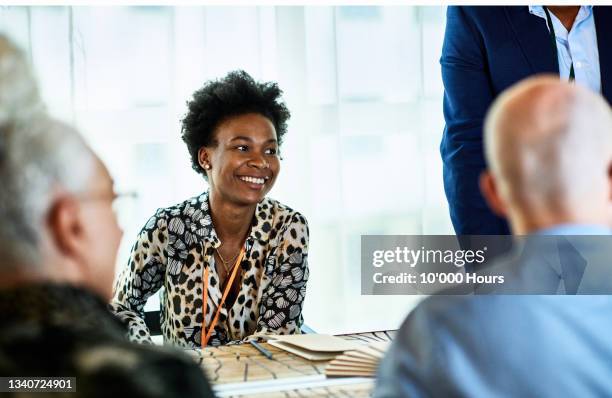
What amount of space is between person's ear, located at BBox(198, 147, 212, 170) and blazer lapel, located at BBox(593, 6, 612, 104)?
1.04 metres

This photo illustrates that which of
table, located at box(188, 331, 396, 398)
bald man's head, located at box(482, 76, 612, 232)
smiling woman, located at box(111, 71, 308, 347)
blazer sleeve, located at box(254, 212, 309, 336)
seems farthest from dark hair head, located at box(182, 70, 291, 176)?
bald man's head, located at box(482, 76, 612, 232)

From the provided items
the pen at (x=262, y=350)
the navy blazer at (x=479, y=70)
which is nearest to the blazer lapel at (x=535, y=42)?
the navy blazer at (x=479, y=70)

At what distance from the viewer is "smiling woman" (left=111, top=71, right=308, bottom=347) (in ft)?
6.08

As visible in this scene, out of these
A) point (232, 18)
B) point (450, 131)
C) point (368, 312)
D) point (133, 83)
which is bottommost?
Result: point (368, 312)

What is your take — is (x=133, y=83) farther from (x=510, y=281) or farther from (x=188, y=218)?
(x=510, y=281)

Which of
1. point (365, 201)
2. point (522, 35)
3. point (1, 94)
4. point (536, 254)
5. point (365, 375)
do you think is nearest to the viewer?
point (1, 94)

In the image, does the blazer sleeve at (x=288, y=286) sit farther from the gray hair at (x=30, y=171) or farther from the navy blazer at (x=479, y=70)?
the gray hair at (x=30, y=171)

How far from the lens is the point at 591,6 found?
163cm

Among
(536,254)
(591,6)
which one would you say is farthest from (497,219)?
(536,254)

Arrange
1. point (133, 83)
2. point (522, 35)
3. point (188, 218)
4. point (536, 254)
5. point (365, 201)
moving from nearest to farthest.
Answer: point (536, 254), point (522, 35), point (188, 218), point (133, 83), point (365, 201)

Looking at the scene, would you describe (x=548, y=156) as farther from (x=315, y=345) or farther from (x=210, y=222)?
(x=210, y=222)

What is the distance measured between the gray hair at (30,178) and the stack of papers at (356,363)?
66 cm

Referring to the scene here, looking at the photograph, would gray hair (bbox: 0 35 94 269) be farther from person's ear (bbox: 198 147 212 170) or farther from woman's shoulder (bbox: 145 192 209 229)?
person's ear (bbox: 198 147 212 170)

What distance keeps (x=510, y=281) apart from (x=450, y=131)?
0.99 m
